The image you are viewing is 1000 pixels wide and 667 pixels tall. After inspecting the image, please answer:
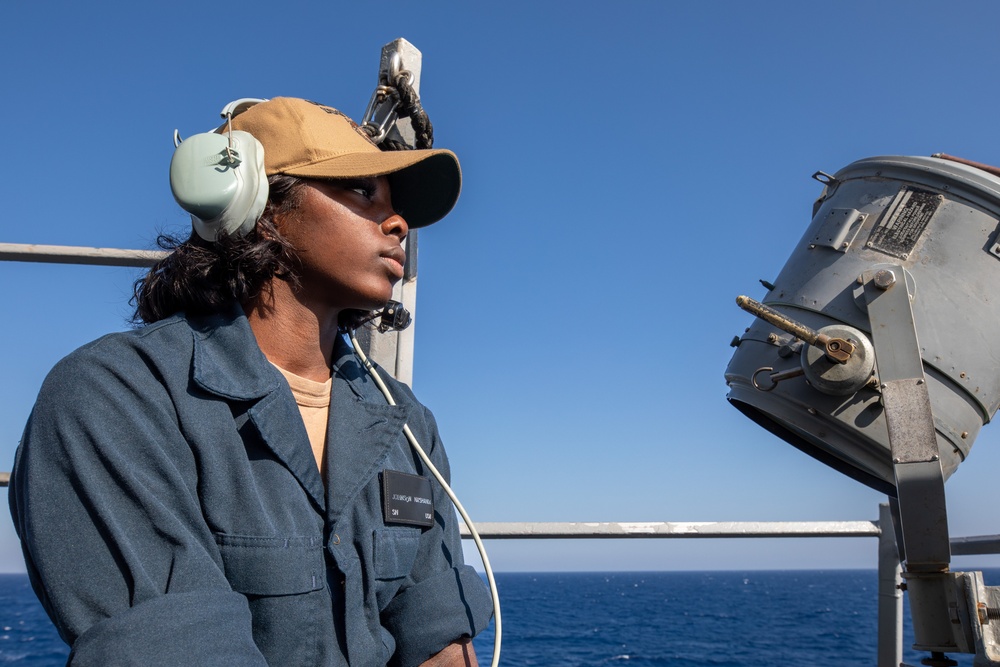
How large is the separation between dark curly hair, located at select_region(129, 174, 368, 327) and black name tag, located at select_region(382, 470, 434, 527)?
0.45m

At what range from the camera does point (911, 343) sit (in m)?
2.27

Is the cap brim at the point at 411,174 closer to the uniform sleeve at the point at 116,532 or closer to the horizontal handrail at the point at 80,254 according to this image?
the uniform sleeve at the point at 116,532

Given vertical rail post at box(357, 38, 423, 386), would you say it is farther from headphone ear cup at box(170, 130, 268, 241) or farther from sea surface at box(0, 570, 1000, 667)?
sea surface at box(0, 570, 1000, 667)

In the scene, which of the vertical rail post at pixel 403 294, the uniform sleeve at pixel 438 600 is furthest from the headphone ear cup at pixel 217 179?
the vertical rail post at pixel 403 294

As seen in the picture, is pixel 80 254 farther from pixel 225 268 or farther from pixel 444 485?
pixel 444 485

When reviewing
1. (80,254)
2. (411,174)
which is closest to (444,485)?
(411,174)

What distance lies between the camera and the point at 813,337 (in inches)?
92.3

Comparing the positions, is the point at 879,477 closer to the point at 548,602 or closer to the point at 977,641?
the point at 977,641

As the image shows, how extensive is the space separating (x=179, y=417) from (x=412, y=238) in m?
1.35

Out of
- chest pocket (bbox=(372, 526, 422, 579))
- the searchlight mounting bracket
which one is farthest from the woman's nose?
the searchlight mounting bracket

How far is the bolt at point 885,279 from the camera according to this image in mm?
2359

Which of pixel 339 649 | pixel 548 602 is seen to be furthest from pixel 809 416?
pixel 548 602

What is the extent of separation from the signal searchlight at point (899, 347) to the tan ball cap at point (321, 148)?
1.02m

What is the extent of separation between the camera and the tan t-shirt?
5.68 ft
